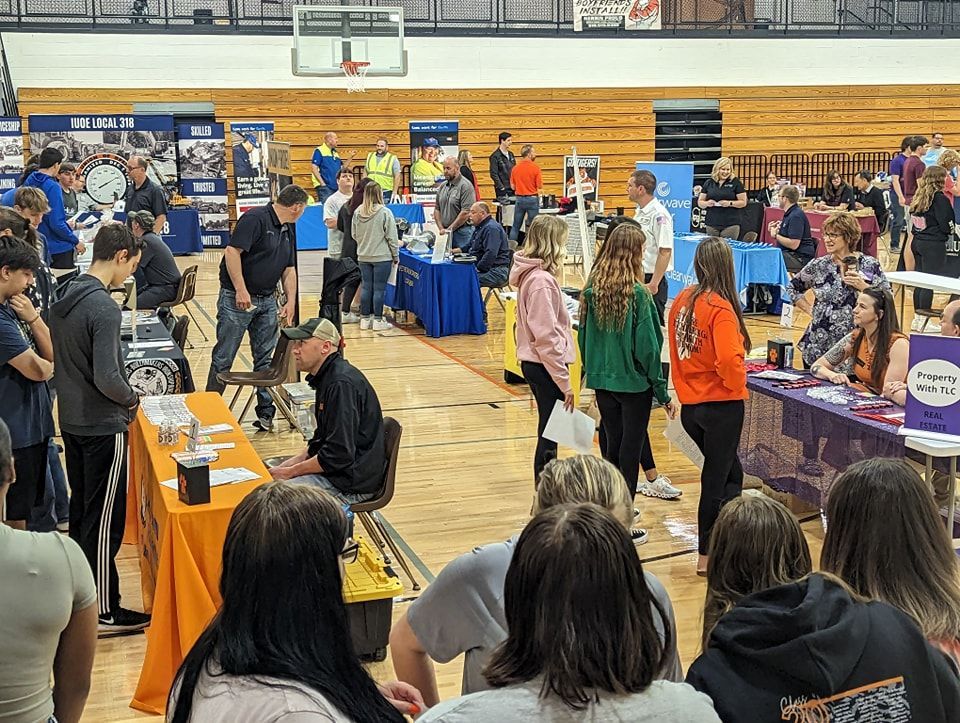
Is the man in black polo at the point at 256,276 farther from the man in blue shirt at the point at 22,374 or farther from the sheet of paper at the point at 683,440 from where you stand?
the sheet of paper at the point at 683,440

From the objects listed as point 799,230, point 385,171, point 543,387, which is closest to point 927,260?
point 799,230

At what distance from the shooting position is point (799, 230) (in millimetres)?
10867

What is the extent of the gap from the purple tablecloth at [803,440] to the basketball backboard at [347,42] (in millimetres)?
12375

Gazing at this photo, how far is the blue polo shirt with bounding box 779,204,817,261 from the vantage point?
1086cm

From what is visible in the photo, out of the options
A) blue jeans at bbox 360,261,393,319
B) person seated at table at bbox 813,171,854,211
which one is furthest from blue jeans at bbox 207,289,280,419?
person seated at table at bbox 813,171,854,211

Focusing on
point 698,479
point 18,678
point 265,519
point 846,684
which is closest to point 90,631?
point 18,678

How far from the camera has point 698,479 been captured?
639cm

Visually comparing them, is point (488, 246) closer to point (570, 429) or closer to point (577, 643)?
point (570, 429)

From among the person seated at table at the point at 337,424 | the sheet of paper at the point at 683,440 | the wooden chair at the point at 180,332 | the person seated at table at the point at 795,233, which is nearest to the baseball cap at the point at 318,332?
the person seated at table at the point at 337,424

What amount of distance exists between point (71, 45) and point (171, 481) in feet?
46.4

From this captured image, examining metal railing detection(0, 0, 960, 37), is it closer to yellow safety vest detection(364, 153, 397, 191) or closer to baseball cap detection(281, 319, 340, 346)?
yellow safety vest detection(364, 153, 397, 191)

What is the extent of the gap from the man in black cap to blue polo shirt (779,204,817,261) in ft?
21.2

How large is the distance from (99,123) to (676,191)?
26.8 feet

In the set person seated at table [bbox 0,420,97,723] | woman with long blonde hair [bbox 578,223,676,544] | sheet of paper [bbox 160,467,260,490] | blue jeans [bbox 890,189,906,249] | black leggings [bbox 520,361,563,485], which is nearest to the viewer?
person seated at table [bbox 0,420,97,723]
